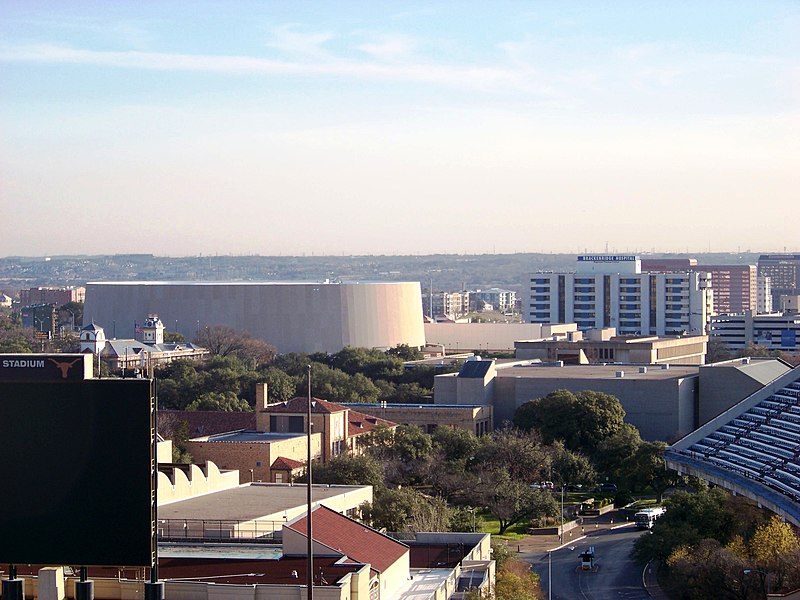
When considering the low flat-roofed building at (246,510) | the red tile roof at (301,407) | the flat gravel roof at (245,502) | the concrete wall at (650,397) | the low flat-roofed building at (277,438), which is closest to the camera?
the low flat-roofed building at (246,510)

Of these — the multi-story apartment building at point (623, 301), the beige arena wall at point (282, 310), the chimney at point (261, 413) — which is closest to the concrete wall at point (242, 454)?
the chimney at point (261, 413)

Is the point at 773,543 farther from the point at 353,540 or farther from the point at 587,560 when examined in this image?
the point at 353,540

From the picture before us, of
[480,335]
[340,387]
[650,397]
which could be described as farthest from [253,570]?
[480,335]

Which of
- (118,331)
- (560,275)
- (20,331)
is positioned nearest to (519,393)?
(118,331)

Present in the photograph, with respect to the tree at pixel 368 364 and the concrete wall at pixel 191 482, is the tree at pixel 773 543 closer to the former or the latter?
the concrete wall at pixel 191 482

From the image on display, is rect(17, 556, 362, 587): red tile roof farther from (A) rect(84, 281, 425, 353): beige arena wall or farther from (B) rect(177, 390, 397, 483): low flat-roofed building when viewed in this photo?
(A) rect(84, 281, 425, 353): beige arena wall
